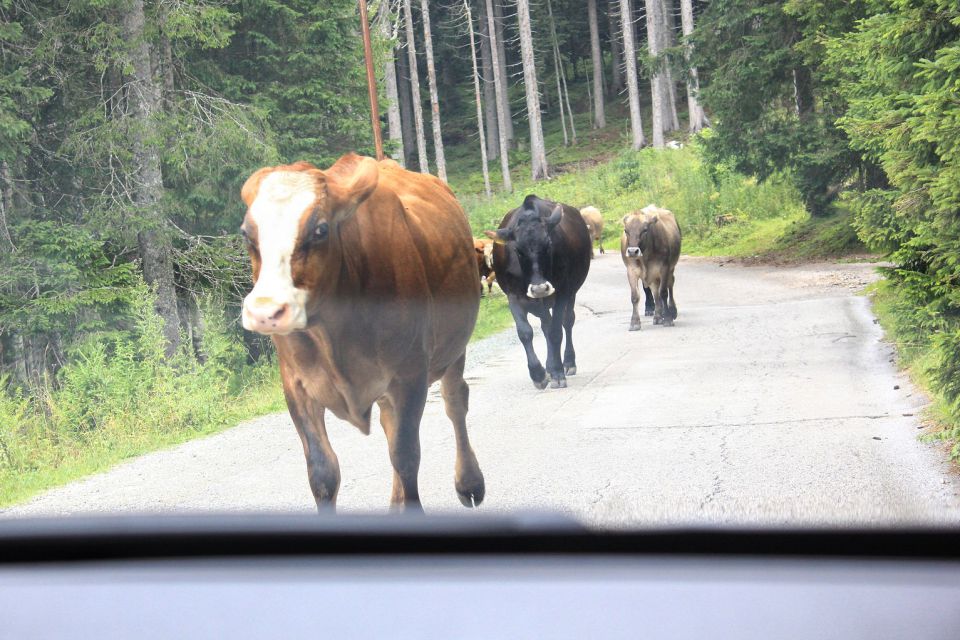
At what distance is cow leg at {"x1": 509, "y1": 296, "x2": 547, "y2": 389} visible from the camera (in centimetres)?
1080

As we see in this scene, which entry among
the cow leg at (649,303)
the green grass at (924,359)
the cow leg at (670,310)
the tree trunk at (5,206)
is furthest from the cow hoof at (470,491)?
the cow leg at (649,303)

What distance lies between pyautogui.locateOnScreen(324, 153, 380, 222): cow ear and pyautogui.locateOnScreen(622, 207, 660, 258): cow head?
11701 millimetres

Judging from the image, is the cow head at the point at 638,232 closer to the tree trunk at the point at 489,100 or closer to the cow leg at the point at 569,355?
the cow leg at the point at 569,355

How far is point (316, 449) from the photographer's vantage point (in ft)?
15.3

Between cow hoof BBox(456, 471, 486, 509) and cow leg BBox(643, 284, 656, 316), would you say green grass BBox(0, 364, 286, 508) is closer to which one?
cow hoof BBox(456, 471, 486, 509)

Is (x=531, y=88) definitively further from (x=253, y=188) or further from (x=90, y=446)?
(x=253, y=188)

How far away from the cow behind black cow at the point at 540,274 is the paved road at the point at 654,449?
0.38 meters

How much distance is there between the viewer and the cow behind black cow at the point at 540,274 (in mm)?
11094

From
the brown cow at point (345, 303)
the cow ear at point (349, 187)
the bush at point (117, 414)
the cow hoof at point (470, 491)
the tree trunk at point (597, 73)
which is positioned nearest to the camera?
the brown cow at point (345, 303)

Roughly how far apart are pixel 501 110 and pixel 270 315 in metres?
51.1

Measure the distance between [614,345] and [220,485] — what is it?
805 cm

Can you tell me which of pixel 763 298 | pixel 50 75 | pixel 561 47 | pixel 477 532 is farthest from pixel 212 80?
pixel 561 47

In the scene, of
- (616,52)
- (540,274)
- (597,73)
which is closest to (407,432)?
(540,274)

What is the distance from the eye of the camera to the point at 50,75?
17109 mm
